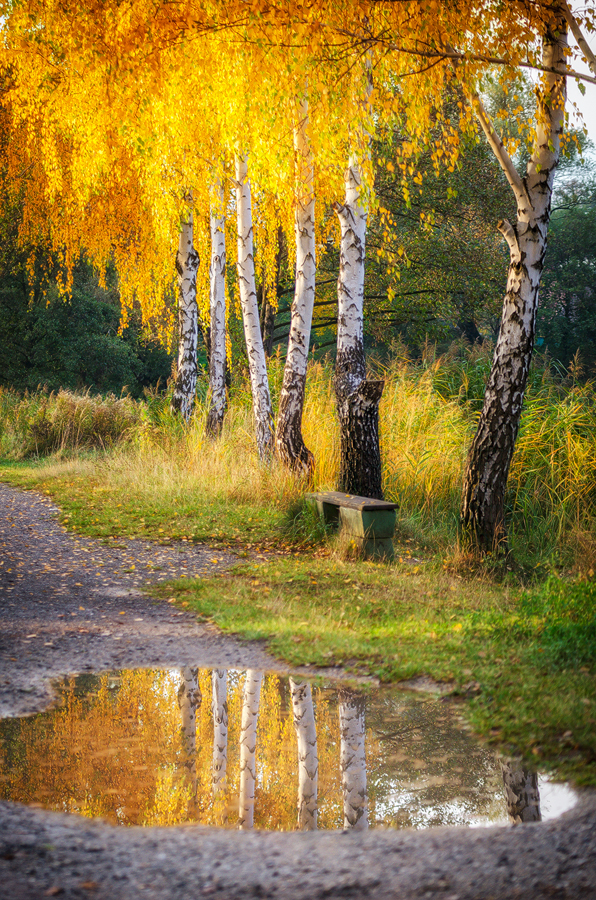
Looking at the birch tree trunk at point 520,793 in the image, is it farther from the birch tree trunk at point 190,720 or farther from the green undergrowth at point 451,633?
the birch tree trunk at point 190,720

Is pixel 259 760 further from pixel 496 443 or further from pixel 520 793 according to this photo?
pixel 496 443

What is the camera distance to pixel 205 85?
873 centimetres

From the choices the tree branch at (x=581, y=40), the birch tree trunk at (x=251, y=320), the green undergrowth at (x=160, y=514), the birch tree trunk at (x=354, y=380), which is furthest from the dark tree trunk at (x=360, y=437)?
the tree branch at (x=581, y=40)

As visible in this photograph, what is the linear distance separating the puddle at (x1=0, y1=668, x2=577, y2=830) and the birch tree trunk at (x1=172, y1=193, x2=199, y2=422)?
34.0ft

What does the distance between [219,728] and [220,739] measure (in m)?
0.13

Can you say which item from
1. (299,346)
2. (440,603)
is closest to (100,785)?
(440,603)

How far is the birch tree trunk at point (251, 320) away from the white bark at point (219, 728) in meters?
6.82

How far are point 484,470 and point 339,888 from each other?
5036mm

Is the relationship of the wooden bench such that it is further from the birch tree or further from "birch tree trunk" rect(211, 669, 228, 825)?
"birch tree trunk" rect(211, 669, 228, 825)

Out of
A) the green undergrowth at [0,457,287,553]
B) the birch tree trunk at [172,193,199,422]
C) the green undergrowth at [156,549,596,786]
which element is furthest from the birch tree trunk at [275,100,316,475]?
the birch tree trunk at [172,193,199,422]

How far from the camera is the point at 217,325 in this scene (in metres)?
13.8

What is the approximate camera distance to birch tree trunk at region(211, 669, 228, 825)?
329cm

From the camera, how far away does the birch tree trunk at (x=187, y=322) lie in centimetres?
1463

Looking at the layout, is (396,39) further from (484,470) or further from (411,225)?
(411,225)
